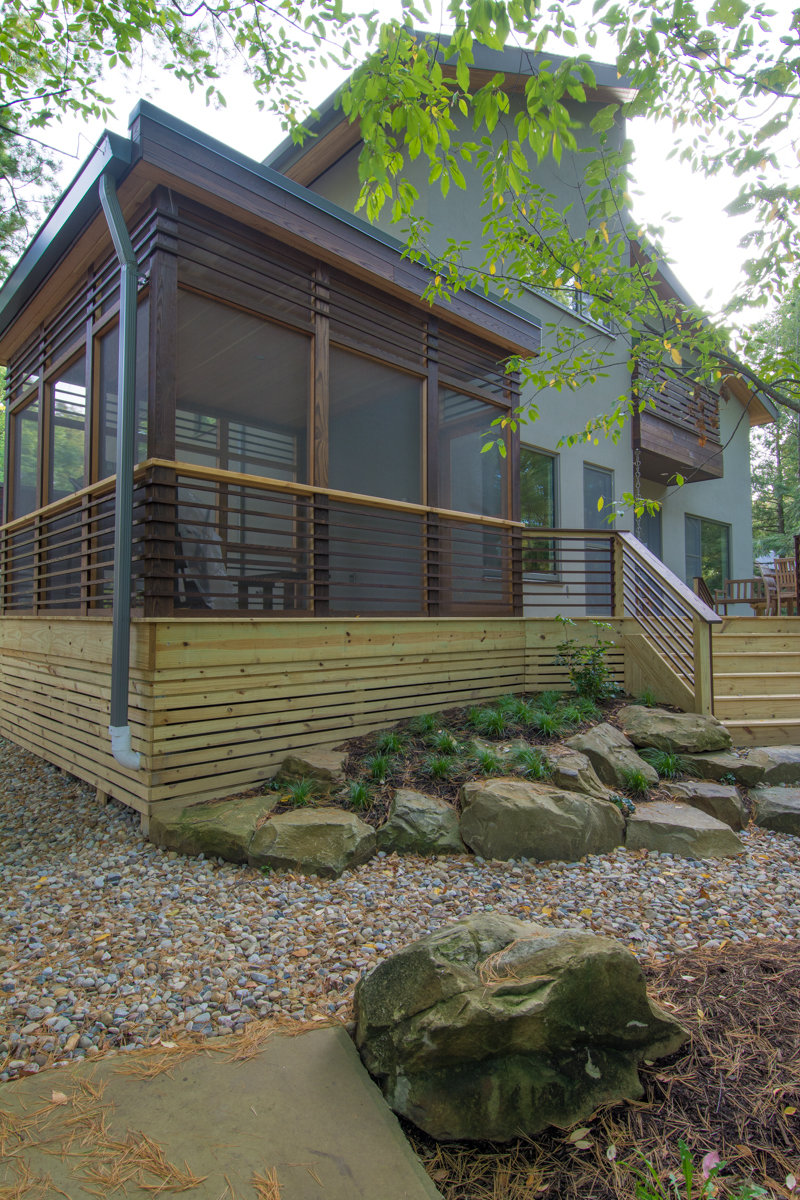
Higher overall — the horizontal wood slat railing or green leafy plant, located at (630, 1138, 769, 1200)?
the horizontal wood slat railing

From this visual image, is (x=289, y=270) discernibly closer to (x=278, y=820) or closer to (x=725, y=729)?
(x=278, y=820)

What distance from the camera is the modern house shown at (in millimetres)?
3924

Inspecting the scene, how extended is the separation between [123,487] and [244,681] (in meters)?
1.39

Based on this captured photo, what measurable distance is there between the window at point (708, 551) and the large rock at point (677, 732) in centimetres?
822

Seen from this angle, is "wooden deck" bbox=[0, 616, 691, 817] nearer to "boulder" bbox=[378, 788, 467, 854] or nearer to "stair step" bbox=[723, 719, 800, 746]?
"stair step" bbox=[723, 719, 800, 746]

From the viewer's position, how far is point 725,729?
16.8 feet

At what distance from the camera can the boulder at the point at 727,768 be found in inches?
184

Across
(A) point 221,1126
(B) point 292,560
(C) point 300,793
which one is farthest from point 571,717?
(A) point 221,1126

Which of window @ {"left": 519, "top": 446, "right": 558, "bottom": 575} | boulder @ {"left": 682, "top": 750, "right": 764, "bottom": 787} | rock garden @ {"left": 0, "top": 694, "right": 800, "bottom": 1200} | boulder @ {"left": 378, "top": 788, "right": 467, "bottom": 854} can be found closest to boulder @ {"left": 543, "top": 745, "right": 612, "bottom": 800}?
rock garden @ {"left": 0, "top": 694, "right": 800, "bottom": 1200}

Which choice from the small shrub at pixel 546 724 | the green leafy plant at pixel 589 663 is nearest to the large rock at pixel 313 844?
the small shrub at pixel 546 724

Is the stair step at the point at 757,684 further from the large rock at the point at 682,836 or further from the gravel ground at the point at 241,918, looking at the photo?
the large rock at the point at 682,836

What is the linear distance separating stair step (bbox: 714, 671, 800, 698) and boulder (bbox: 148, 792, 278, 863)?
4.28m

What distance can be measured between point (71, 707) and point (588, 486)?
25.3 ft

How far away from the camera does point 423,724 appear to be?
502 cm
